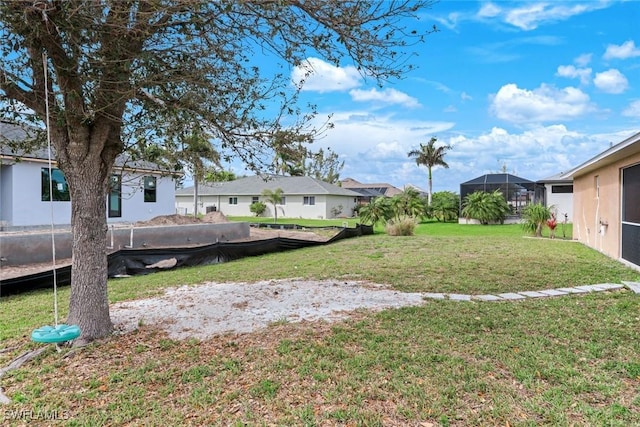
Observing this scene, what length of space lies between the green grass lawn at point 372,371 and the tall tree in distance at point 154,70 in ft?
3.41

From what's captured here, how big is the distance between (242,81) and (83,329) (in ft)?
11.0

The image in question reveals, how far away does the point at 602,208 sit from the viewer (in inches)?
446

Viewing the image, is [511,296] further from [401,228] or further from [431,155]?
[431,155]

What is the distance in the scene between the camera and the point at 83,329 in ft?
14.0

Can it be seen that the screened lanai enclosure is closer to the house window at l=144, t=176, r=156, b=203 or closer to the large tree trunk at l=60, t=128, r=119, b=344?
the house window at l=144, t=176, r=156, b=203

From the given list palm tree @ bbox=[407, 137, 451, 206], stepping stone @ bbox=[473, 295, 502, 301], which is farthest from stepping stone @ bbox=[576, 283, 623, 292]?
→ palm tree @ bbox=[407, 137, 451, 206]

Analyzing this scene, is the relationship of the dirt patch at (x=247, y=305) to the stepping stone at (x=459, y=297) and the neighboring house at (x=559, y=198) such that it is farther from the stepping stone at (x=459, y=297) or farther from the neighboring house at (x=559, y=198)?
the neighboring house at (x=559, y=198)

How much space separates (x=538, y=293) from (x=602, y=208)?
6971 millimetres

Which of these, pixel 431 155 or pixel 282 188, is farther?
pixel 282 188

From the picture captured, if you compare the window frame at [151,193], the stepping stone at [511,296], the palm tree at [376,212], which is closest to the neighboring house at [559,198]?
the palm tree at [376,212]

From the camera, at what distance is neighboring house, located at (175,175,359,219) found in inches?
1406

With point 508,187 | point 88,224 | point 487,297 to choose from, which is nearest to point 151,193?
point 88,224

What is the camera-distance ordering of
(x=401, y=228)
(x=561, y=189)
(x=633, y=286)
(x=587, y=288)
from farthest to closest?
(x=561, y=189)
(x=401, y=228)
(x=587, y=288)
(x=633, y=286)

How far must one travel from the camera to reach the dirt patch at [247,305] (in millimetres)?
4875
